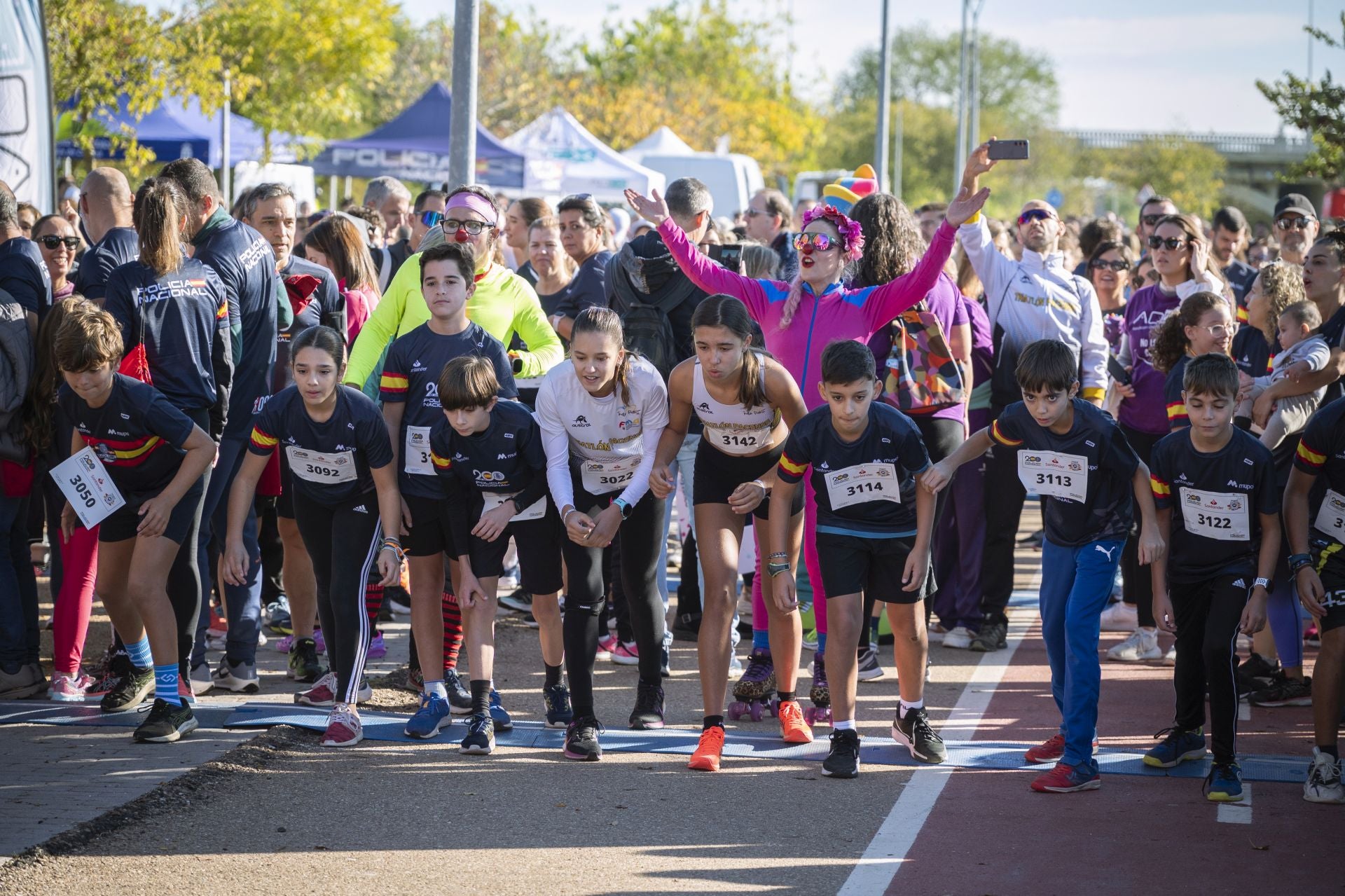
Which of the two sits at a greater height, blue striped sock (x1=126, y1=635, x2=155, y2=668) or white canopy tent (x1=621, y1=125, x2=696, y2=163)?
white canopy tent (x1=621, y1=125, x2=696, y2=163)

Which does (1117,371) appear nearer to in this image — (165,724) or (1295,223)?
(1295,223)

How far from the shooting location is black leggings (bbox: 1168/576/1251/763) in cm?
528

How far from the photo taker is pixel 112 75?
18359 mm

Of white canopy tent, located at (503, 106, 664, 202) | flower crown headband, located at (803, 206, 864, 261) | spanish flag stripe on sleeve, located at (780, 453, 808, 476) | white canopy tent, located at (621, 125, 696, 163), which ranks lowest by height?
spanish flag stripe on sleeve, located at (780, 453, 808, 476)

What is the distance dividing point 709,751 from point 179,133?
16.5 meters

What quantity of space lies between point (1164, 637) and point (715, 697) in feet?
10.2

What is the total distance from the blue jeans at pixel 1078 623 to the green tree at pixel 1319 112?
10895 mm

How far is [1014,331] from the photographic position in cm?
780

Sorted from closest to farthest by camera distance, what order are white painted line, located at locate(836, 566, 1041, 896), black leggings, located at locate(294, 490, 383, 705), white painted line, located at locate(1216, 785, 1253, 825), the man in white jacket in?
white painted line, located at locate(836, 566, 1041, 896)
white painted line, located at locate(1216, 785, 1253, 825)
black leggings, located at locate(294, 490, 383, 705)
the man in white jacket

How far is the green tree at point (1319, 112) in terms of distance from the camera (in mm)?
14570

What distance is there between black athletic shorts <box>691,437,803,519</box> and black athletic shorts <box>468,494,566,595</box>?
2.00ft

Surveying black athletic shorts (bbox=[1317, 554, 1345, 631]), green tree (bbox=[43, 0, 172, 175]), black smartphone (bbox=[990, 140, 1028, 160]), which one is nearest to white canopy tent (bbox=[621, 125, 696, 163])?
green tree (bbox=[43, 0, 172, 175])

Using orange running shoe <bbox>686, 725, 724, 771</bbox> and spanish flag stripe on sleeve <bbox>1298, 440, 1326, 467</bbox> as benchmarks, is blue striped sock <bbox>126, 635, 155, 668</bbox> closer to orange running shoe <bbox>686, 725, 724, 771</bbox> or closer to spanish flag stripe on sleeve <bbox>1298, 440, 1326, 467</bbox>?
orange running shoe <bbox>686, 725, 724, 771</bbox>

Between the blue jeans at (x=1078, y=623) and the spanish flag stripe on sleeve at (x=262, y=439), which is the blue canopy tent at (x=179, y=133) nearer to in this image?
the spanish flag stripe on sleeve at (x=262, y=439)
